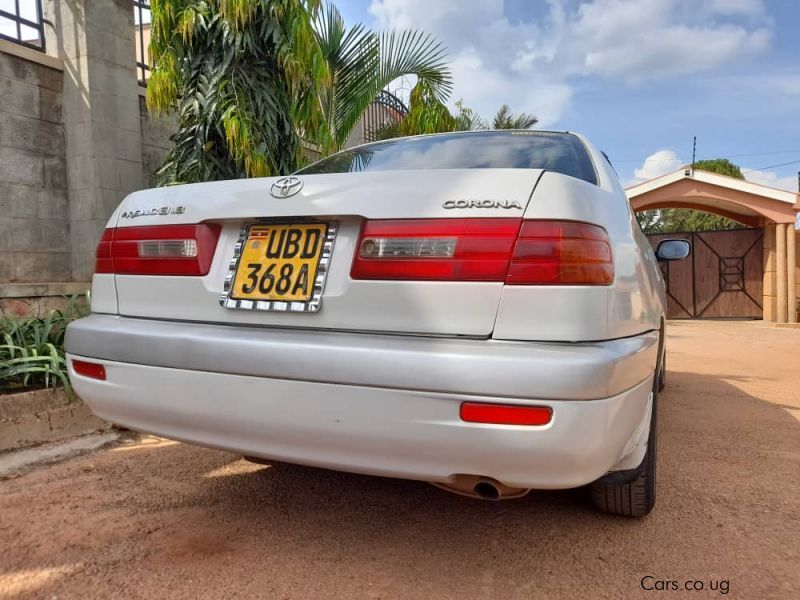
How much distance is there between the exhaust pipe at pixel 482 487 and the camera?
5.51 ft

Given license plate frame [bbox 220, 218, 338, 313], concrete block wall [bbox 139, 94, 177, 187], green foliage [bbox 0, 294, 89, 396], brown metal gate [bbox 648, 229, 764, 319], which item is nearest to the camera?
license plate frame [bbox 220, 218, 338, 313]

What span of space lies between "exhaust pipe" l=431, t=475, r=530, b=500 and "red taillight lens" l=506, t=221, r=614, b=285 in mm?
540

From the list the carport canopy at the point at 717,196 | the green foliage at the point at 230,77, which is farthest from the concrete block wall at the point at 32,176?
the carport canopy at the point at 717,196

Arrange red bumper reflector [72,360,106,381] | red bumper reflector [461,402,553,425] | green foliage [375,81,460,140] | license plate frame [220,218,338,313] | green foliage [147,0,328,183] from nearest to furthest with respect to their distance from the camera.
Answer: red bumper reflector [461,402,553,425] → license plate frame [220,218,338,313] → red bumper reflector [72,360,106,381] → green foliage [147,0,328,183] → green foliage [375,81,460,140]

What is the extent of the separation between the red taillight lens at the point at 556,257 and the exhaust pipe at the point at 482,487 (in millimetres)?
540

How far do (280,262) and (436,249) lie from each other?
20.1 inches

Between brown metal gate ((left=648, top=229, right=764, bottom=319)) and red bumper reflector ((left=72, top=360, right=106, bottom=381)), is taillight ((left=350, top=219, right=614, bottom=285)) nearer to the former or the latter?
red bumper reflector ((left=72, top=360, right=106, bottom=381))

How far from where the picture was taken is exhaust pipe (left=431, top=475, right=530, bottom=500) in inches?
66.2

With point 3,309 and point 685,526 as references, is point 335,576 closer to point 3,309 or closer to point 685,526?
point 685,526

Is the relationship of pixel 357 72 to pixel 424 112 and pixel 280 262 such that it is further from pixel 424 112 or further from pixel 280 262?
pixel 280 262

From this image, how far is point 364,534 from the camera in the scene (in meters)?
2.26

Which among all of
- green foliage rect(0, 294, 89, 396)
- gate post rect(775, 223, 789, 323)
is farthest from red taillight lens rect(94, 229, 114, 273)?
gate post rect(775, 223, 789, 323)

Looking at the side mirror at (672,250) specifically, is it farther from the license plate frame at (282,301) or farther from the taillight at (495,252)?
the license plate frame at (282,301)

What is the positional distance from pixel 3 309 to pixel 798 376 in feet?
22.4
